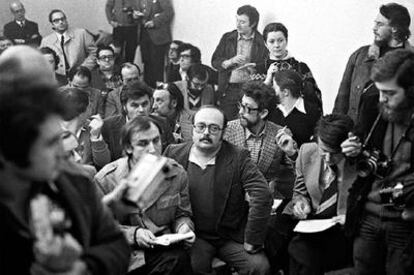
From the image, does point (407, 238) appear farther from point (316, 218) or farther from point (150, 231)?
point (150, 231)

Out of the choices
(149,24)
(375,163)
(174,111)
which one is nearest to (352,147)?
(375,163)

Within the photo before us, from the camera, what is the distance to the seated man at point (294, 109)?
4449 mm

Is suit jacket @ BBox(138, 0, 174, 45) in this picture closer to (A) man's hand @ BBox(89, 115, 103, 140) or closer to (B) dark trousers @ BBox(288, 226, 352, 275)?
(A) man's hand @ BBox(89, 115, 103, 140)

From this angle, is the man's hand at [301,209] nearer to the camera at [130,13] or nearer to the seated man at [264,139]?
the seated man at [264,139]

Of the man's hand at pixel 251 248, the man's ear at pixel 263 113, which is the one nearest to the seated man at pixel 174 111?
the man's ear at pixel 263 113

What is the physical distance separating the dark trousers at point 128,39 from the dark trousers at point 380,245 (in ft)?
14.8

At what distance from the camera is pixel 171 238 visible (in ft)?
10.8

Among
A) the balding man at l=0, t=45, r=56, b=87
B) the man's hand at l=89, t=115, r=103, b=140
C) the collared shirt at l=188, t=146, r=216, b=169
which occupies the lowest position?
the collared shirt at l=188, t=146, r=216, b=169

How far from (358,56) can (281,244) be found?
1.66 metres

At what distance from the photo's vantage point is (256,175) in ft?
12.1

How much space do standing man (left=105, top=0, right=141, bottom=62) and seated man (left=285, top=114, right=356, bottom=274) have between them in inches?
152

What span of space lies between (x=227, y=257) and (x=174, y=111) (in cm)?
174

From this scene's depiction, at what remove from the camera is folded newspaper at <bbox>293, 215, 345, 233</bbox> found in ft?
11.4

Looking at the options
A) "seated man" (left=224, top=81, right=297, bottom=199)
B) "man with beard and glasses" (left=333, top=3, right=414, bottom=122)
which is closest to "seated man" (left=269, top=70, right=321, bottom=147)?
"seated man" (left=224, top=81, right=297, bottom=199)
